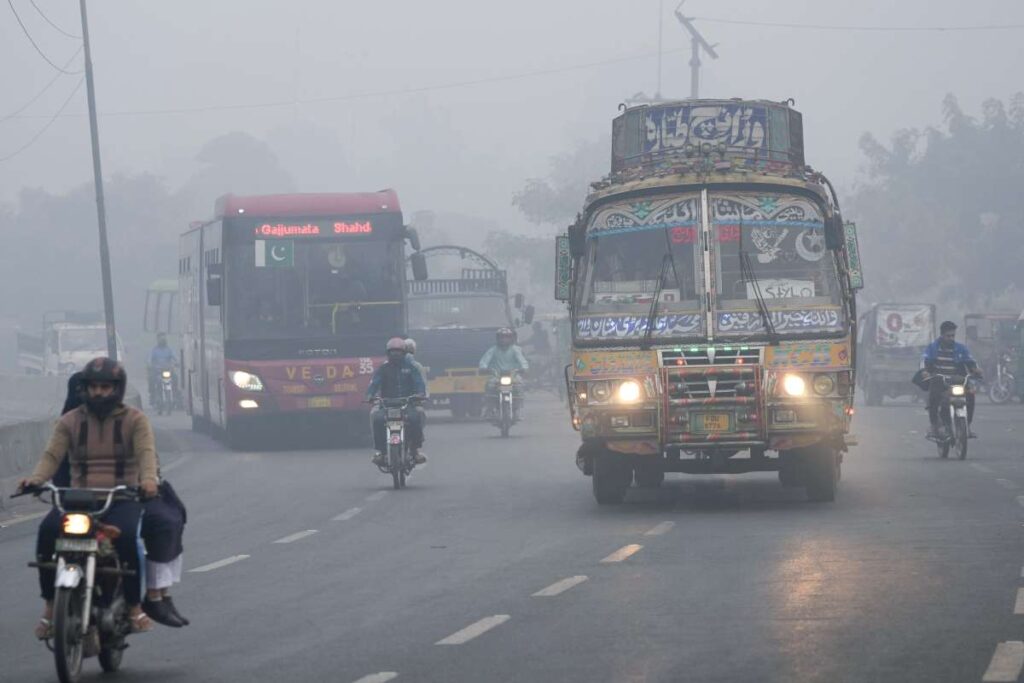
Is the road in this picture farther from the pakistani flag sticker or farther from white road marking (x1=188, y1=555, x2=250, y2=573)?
the pakistani flag sticker

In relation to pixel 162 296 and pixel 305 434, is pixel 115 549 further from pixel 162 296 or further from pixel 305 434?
pixel 162 296

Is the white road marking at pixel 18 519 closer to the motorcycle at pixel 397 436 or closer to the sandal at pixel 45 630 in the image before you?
the motorcycle at pixel 397 436

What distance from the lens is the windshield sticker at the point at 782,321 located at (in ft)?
55.8

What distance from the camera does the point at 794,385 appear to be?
55.2ft

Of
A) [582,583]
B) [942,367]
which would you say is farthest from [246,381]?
[582,583]

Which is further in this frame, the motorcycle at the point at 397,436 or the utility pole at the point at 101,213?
the utility pole at the point at 101,213

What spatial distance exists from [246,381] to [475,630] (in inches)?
719

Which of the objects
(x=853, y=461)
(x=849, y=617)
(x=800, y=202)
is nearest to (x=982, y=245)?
(x=853, y=461)

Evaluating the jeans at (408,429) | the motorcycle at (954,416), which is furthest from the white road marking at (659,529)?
the motorcycle at (954,416)

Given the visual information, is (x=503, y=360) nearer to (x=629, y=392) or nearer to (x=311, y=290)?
(x=311, y=290)

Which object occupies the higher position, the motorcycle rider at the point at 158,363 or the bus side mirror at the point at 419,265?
the bus side mirror at the point at 419,265

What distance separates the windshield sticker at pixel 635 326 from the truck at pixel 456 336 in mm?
20763

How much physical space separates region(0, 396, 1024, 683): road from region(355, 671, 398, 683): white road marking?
2cm

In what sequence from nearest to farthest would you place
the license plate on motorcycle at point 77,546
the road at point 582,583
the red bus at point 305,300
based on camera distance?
the license plate on motorcycle at point 77,546 → the road at point 582,583 → the red bus at point 305,300
